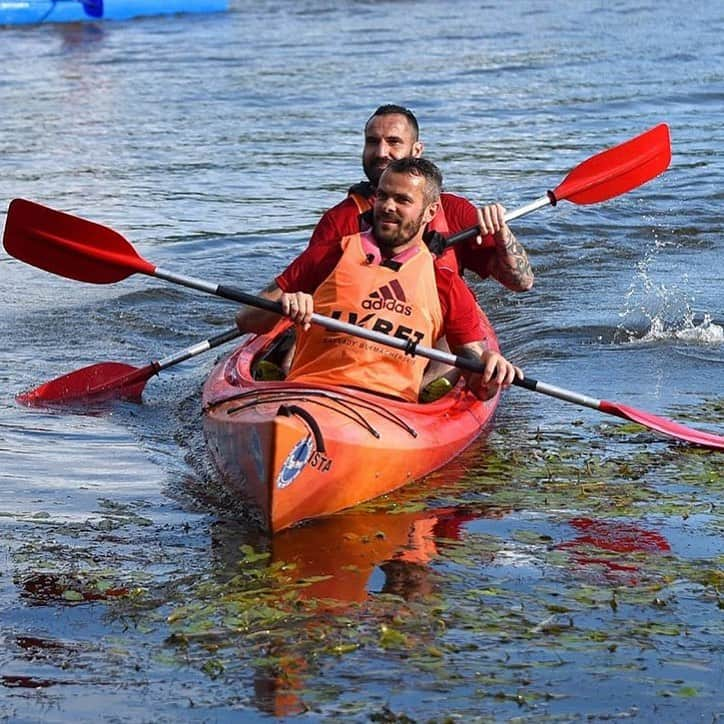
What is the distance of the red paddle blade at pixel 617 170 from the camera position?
7539 millimetres

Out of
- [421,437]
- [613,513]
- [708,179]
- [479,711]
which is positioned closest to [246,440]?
[421,437]

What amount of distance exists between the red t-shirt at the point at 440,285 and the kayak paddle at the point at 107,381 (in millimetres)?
1353

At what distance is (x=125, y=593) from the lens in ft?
14.5

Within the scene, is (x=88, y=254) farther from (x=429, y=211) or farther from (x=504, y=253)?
(x=504, y=253)

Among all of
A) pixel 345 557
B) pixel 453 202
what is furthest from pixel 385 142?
pixel 345 557

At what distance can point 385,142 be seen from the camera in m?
6.27

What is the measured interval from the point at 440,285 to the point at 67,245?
1522mm

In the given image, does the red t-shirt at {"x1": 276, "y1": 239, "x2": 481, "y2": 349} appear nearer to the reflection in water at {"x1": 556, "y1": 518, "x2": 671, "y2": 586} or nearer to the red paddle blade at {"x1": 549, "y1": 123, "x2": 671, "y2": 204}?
the reflection in water at {"x1": 556, "y1": 518, "x2": 671, "y2": 586}

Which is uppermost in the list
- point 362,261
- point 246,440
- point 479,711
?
point 362,261

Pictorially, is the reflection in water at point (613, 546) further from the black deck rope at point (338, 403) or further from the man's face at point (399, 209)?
the man's face at point (399, 209)

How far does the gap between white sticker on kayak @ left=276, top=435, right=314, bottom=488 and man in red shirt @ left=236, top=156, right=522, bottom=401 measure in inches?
22.1

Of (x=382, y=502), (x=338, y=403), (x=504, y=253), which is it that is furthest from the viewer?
(x=504, y=253)

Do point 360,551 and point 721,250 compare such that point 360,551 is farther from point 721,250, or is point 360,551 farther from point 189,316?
point 721,250

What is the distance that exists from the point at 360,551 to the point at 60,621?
1064 millimetres
